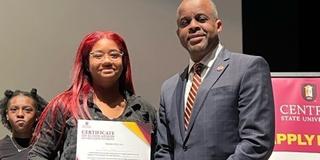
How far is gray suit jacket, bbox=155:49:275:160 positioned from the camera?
172 cm

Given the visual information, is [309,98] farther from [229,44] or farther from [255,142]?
[255,142]

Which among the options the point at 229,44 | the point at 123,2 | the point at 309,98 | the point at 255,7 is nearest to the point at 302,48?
the point at 255,7

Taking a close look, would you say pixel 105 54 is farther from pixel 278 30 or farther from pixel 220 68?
pixel 278 30

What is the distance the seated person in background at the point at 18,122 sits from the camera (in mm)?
2742

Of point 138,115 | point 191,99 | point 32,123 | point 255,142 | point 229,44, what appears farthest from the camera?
point 229,44

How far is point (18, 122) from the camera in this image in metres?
2.75

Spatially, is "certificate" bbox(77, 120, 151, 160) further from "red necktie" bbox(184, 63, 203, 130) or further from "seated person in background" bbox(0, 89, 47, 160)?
"seated person in background" bbox(0, 89, 47, 160)

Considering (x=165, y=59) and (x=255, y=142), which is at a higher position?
(x=165, y=59)

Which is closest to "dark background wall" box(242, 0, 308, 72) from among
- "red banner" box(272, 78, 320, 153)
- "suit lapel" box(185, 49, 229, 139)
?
"red banner" box(272, 78, 320, 153)

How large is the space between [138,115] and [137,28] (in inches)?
59.1

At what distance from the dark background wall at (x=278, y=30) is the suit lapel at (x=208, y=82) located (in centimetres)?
229

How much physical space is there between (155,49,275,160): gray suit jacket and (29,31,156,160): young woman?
13.9 inches

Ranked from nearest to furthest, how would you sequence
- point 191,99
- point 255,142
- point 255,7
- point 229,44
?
point 255,142 < point 191,99 < point 229,44 < point 255,7

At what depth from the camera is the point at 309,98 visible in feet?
9.42
